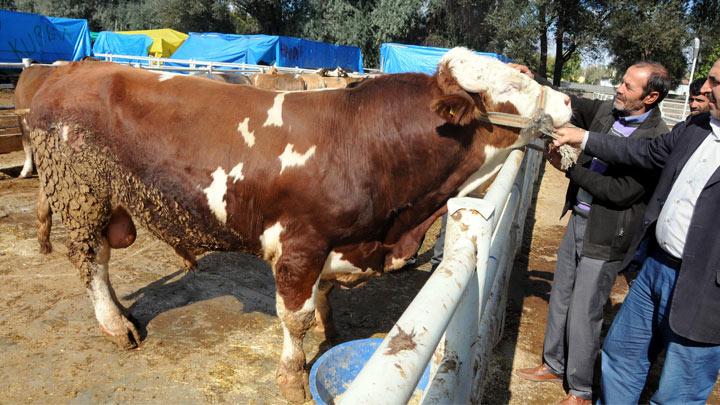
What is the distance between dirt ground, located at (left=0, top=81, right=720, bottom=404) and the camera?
128 inches

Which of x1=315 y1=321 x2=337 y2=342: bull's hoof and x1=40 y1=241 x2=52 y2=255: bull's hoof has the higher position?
x1=40 y1=241 x2=52 y2=255: bull's hoof

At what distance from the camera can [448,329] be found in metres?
1.62

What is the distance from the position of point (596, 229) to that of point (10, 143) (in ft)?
29.3

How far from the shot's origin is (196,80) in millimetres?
3385

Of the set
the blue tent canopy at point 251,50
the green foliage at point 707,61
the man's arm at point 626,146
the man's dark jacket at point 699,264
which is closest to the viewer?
the man's dark jacket at point 699,264

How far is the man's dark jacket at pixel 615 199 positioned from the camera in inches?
112

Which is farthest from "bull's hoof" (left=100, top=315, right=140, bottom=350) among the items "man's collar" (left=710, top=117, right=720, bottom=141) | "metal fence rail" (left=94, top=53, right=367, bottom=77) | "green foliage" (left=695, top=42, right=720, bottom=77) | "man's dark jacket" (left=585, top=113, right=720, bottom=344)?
"green foliage" (left=695, top=42, right=720, bottom=77)

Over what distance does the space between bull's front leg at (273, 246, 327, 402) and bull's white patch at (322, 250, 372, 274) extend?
0.30ft

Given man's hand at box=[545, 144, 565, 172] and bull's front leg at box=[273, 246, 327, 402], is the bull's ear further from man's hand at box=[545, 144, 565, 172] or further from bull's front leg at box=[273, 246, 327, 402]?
bull's front leg at box=[273, 246, 327, 402]

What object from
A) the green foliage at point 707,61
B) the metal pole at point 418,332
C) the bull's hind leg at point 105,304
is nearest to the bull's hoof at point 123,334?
the bull's hind leg at point 105,304

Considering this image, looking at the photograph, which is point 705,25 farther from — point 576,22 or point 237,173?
point 237,173

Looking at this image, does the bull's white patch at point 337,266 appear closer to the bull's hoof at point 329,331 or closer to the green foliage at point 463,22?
the bull's hoof at point 329,331

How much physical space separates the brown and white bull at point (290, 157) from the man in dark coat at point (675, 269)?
1.86 ft

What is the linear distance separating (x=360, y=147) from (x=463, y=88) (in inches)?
26.4
